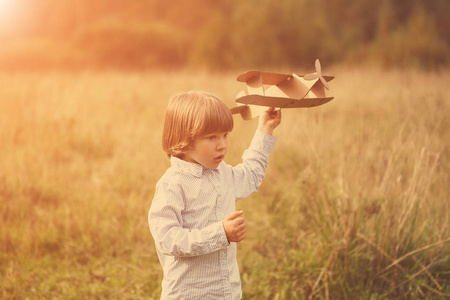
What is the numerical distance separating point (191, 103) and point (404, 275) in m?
1.77

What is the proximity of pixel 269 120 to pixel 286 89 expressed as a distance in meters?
0.19

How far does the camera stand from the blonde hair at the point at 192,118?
4.99ft

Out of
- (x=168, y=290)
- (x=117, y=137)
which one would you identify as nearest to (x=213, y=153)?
(x=168, y=290)

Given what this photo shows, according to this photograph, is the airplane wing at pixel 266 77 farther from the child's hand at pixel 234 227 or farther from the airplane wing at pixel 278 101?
the child's hand at pixel 234 227

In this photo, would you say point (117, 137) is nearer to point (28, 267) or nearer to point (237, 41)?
point (28, 267)

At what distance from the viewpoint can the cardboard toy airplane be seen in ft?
5.34

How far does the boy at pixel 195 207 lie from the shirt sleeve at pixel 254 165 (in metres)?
0.13

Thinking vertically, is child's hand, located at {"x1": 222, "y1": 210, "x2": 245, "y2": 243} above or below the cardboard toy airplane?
below

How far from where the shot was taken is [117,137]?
18.0 feet

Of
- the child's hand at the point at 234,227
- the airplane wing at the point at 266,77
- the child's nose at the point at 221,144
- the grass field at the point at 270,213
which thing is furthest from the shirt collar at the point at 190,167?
the grass field at the point at 270,213

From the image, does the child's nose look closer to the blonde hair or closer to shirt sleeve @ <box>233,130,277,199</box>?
the blonde hair

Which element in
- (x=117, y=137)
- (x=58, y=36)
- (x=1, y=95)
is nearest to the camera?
(x=117, y=137)

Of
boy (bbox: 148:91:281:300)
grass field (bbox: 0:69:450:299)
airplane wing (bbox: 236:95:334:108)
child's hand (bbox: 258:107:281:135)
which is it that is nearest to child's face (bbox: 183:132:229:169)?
boy (bbox: 148:91:281:300)

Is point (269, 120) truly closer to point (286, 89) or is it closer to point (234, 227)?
point (286, 89)
